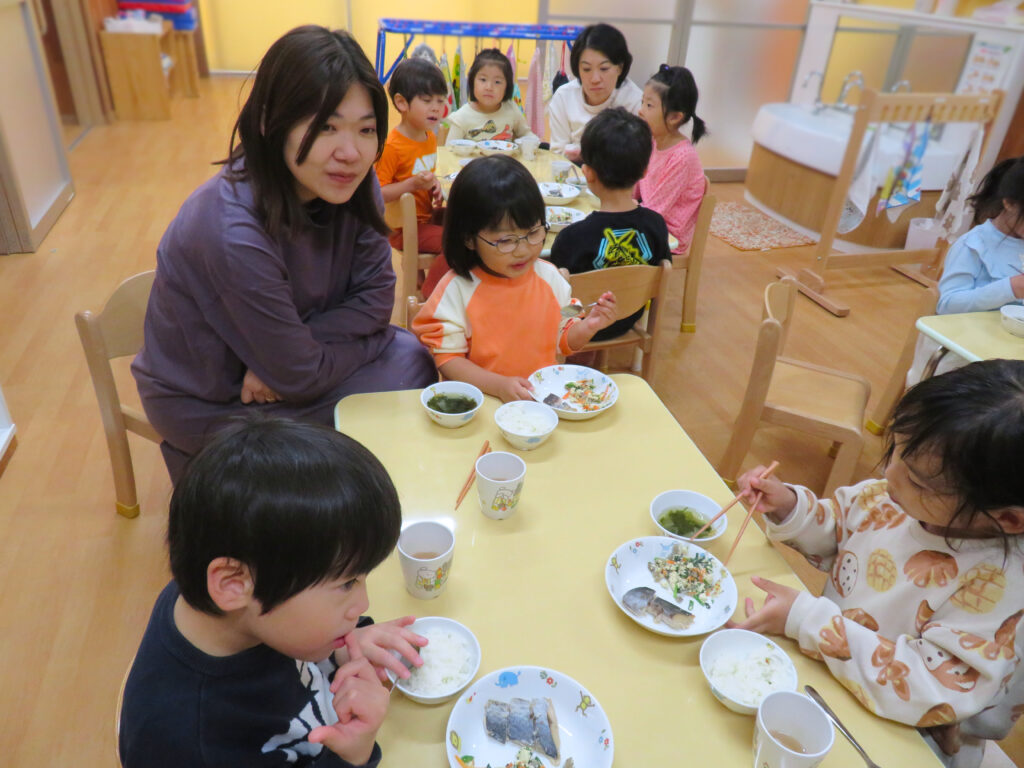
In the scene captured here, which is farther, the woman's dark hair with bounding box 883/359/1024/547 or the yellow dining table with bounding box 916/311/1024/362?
the yellow dining table with bounding box 916/311/1024/362

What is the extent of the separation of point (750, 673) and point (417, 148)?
8.23 ft

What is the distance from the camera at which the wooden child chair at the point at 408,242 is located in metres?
2.36

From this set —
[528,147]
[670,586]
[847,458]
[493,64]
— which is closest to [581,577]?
[670,586]

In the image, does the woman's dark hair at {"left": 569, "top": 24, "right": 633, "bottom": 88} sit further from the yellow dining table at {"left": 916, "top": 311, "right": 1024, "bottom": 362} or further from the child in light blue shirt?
the yellow dining table at {"left": 916, "top": 311, "right": 1024, "bottom": 362}

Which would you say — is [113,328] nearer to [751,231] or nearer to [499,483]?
[499,483]

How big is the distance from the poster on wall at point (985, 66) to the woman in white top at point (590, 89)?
2195mm

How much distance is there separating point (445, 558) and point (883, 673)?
1.90 feet

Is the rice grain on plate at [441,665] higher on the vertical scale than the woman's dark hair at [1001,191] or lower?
lower

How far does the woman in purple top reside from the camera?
134cm

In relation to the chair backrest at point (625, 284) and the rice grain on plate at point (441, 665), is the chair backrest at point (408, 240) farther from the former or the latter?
the rice grain on plate at point (441, 665)

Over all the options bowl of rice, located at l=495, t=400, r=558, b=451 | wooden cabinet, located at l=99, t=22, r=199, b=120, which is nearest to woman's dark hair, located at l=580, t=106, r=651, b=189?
bowl of rice, located at l=495, t=400, r=558, b=451

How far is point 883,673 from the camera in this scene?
881mm


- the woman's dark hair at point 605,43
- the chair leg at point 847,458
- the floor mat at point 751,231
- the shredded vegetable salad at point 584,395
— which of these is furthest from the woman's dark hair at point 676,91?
the shredded vegetable salad at point 584,395

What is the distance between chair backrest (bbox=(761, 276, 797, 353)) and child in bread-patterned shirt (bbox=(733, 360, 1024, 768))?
89 cm
